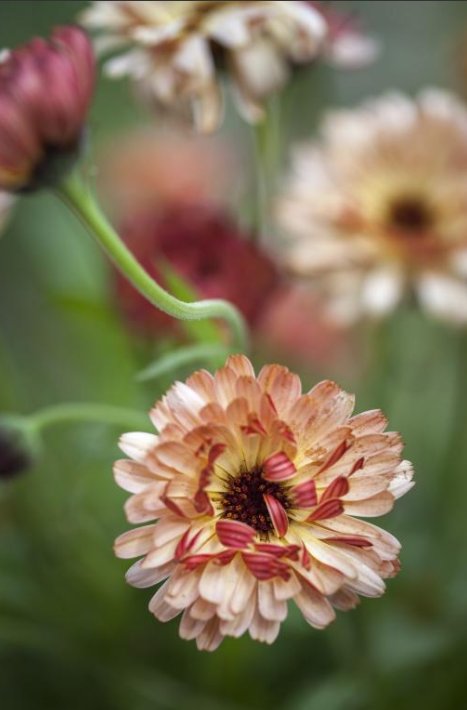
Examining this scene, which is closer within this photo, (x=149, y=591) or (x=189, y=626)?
(x=189, y=626)

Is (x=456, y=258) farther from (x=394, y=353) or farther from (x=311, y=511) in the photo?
(x=311, y=511)

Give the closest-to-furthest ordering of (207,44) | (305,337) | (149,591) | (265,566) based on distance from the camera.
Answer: (265,566) → (207,44) → (149,591) → (305,337)

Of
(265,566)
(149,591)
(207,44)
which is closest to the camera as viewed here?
(265,566)

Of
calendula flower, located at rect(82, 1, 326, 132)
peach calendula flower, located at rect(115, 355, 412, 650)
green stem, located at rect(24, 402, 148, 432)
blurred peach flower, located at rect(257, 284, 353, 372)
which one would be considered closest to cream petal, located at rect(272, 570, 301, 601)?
peach calendula flower, located at rect(115, 355, 412, 650)

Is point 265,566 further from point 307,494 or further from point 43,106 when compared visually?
point 43,106

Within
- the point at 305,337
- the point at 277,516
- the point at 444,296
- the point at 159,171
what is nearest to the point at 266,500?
the point at 277,516

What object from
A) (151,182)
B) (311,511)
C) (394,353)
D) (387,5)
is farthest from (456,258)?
(387,5)
